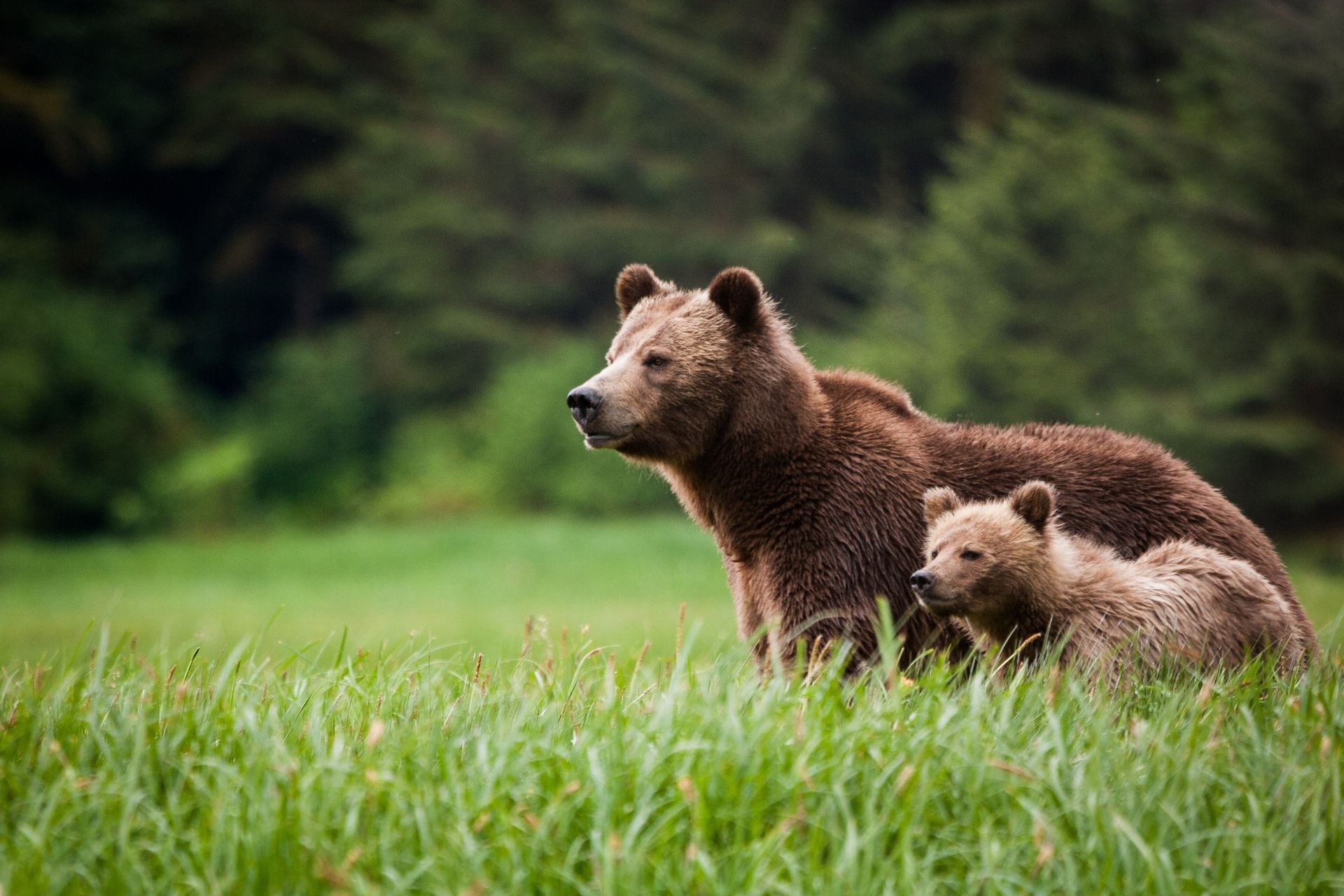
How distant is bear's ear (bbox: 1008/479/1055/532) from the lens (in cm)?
387

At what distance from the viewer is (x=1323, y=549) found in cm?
1758

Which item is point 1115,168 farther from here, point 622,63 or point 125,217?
point 125,217

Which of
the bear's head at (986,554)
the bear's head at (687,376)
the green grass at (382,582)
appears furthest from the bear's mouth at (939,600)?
the green grass at (382,582)

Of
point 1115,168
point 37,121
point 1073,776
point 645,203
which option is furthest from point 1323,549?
point 37,121

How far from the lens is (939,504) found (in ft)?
13.2

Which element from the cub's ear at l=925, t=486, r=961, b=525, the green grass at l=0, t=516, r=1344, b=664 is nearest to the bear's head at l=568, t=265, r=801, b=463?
the cub's ear at l=925, t=486, r=961, b=525

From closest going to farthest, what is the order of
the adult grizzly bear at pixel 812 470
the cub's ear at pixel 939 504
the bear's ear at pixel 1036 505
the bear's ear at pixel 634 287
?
the bear's ear at pixel 1036 505, the cub's ear at pixel 939 504, the adult grizzly bear at pixel 812 470, the bear's ear at pixel 634 287

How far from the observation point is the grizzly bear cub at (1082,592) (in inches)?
148

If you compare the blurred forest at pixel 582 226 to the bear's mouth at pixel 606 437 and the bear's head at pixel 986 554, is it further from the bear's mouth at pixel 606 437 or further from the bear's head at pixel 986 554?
the bear's mouth at pixel 606 437

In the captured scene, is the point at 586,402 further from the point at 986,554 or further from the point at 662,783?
the point at 662,783

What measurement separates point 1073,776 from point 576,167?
23.6 meters

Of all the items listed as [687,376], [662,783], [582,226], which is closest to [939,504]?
[687,376]

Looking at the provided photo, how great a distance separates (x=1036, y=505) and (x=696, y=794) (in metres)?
1.64

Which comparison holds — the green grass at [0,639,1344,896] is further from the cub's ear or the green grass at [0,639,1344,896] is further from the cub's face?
the cub's face
